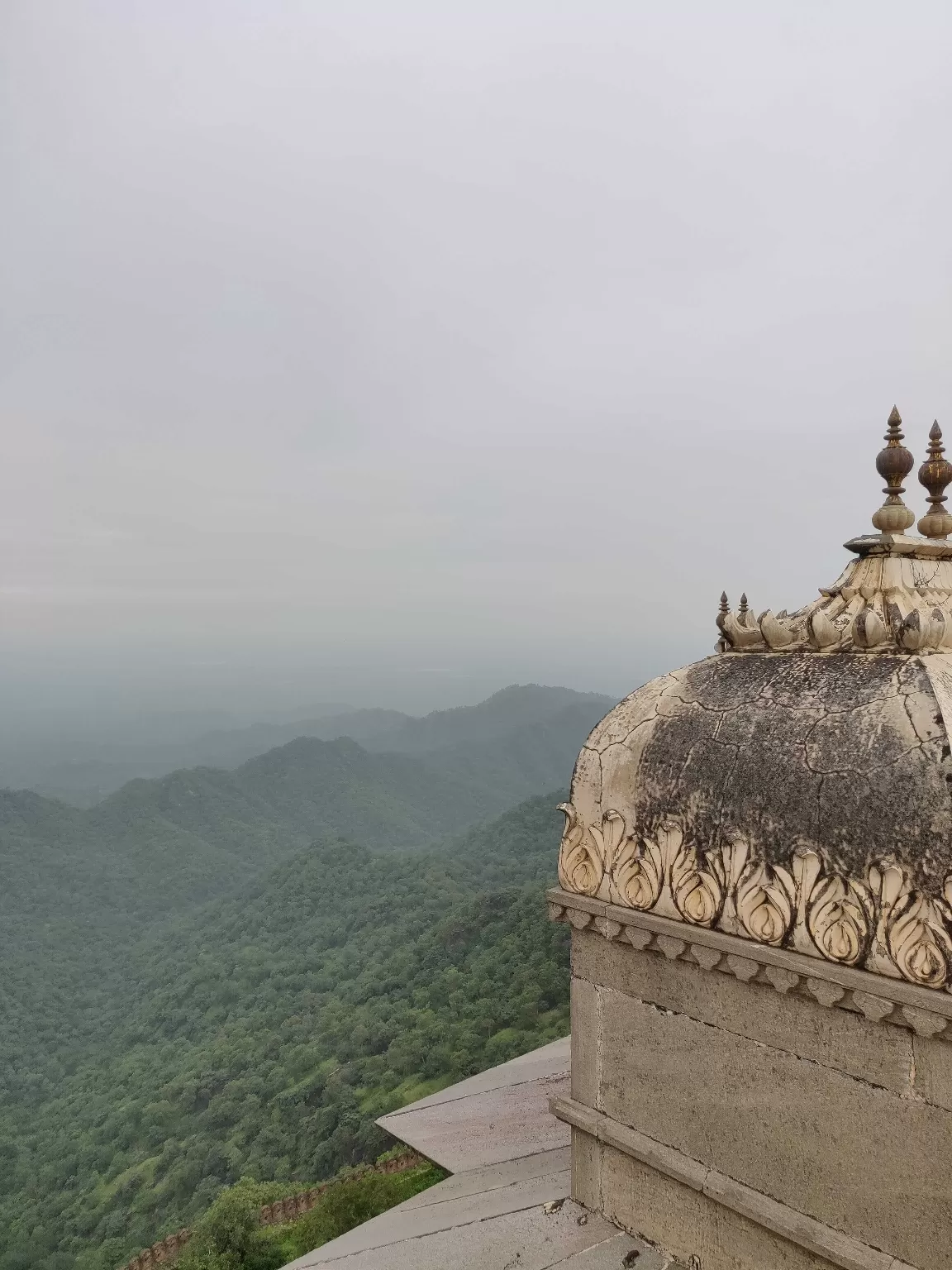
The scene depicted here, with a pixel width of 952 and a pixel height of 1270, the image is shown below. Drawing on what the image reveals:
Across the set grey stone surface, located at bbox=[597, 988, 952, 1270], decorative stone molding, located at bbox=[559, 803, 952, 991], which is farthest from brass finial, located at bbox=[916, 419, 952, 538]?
grey stone surface, located at bbox=[597, 988, 952, 1270]

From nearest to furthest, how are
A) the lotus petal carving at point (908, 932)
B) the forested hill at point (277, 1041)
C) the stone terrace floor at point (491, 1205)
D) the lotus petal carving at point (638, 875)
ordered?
the lotus petal carving at point (908, 932) → the lotus petal carving at point (638, 875) → the stone terrace floor at point (491, 1205) → the forested hill at point (277, 1041)

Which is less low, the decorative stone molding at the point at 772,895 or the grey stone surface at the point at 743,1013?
the decorative stone molding at the point at 772,895

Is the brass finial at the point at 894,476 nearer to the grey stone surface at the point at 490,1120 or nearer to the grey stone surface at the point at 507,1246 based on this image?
the grey stone surface at the point at 507,1246

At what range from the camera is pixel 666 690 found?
408cm

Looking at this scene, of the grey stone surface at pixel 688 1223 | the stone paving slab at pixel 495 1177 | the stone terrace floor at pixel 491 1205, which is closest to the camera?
the grey stone surface at pixel 688 1223

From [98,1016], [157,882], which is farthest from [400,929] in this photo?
[157,882]

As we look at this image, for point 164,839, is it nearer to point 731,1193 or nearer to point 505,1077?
point 505,1077

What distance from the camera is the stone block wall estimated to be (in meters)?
2.97

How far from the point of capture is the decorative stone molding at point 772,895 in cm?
289

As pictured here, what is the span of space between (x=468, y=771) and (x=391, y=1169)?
461ft

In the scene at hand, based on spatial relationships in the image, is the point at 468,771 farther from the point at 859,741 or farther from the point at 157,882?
the point at 859,741

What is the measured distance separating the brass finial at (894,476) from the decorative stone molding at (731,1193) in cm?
309

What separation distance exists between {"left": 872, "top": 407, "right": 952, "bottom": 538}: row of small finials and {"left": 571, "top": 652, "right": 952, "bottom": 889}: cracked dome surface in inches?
32.6

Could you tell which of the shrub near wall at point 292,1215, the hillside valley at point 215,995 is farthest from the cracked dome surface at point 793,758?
the hillside valley at point 215,995
